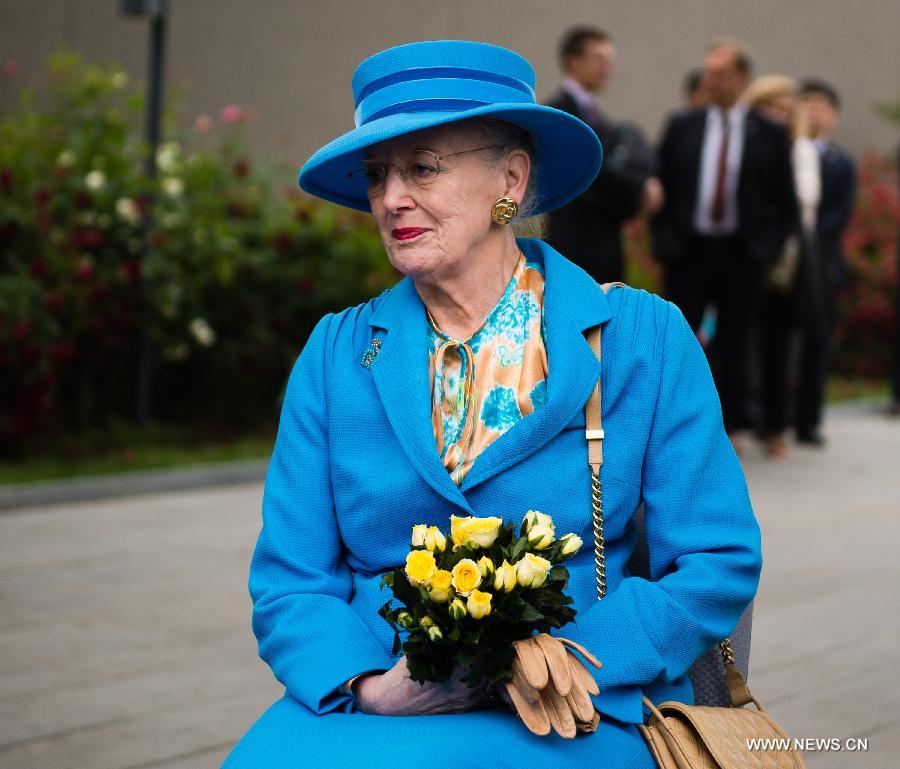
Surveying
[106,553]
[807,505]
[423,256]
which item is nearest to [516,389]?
[423,256]

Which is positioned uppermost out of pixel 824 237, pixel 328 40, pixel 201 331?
pixel 328 40

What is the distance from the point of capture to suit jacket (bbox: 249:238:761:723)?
2535mm

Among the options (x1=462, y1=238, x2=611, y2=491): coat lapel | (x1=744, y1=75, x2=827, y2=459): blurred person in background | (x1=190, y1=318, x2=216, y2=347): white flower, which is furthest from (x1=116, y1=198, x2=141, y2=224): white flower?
(x1=462, y1=238, x2=611, y2=491): coat lapel

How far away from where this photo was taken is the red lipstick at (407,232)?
108 inches

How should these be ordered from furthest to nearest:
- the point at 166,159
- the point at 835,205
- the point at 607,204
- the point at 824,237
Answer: the point at 835,205
the point at 824,237
the point at 166,159
the point at 607,204

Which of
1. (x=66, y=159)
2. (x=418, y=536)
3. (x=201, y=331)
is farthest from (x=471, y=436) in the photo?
(x=66, y=159)

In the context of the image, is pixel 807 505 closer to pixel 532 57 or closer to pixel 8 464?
pixel 8 464

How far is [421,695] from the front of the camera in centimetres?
242

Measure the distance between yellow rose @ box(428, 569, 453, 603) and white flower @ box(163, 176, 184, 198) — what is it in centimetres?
705

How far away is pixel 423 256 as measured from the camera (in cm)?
276

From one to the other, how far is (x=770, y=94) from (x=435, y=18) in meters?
4.85

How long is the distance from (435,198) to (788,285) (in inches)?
297

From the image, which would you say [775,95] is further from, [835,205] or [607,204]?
[607,204]

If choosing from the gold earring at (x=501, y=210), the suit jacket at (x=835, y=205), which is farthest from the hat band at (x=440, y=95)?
the suit jacket at (x=835, y=205)
